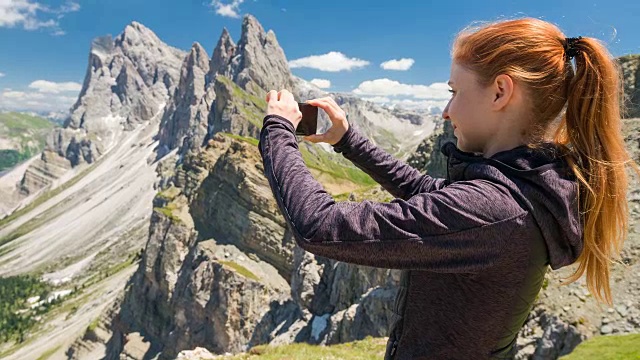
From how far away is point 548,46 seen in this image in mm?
3006

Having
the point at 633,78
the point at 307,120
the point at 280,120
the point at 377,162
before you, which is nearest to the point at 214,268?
the point at 633,78

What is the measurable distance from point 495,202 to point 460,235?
292 mm

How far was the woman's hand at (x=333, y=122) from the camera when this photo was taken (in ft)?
13.7

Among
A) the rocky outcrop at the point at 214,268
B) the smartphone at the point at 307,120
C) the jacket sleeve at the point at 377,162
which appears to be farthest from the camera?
the rocky outcrop at the point at 214,268

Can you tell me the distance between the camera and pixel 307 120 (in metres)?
3.96

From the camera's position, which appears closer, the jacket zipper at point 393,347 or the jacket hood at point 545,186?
the jacket hood at point 545,186

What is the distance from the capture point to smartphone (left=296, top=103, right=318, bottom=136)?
390 cm

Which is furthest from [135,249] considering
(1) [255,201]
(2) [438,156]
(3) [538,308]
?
(3) [538,308]

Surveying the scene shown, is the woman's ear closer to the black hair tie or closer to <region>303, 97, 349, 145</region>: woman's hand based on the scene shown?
the black hair tie

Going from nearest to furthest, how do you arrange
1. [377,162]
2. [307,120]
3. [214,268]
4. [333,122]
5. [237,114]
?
[307,120], [333,122], [377,162], [214,268], [237,114]

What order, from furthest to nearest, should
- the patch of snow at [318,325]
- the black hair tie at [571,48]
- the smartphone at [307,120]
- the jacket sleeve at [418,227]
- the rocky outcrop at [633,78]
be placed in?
the patch of snow at [318,325]
the rocky outcrop at [633,78]
the smartphone at [307,120]
the black hair tie at [571,48]
the jacket sleeve at [418,227]

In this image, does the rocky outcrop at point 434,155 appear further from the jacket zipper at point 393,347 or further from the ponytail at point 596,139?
the jacket zipper at point 393,347

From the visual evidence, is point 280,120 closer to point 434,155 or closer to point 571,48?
point 571,48

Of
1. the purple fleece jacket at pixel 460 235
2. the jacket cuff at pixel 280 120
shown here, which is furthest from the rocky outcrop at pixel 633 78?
the jacket cuff at pixel 280 120
